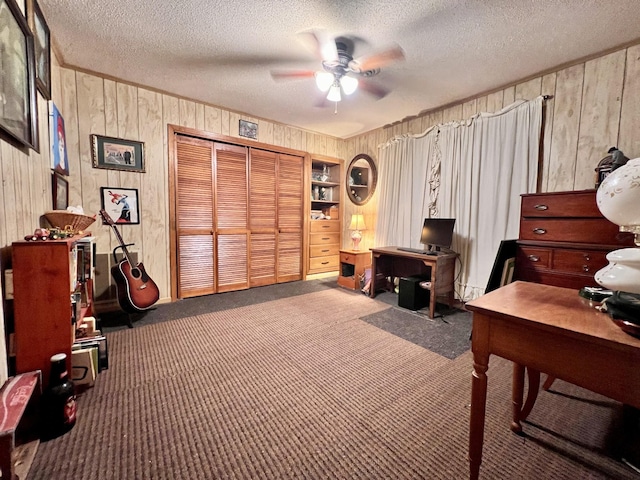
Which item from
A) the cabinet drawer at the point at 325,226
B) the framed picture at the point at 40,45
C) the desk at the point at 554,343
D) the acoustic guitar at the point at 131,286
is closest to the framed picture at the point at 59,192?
the acoustic guitar at the point at 131,286

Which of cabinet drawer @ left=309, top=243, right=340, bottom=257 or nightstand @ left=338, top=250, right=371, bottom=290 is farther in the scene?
cabinet drawer @ left=309, top=243, right=340, bottom=257

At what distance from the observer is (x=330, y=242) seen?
4.93m

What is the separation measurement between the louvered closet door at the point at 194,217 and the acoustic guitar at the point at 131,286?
0.70m

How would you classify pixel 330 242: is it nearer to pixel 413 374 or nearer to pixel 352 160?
pixel 352 160

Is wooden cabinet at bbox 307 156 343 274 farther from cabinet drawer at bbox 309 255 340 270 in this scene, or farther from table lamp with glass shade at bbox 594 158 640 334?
table lamp with glass shade at bbox 594 158 640 334

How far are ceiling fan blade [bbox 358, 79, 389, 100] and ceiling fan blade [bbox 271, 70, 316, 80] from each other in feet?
1.78

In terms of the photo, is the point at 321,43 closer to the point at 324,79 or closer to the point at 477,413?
the point at 324,79

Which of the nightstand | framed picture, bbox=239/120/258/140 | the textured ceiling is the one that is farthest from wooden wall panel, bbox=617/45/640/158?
framed picture, bbox=239/120/258/140

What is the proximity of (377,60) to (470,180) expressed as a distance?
1.72m

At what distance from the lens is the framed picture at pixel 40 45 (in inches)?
66.7

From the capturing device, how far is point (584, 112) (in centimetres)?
236

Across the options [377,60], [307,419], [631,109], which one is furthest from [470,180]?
[307,419]

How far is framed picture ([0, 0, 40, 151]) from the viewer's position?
4.05 feet

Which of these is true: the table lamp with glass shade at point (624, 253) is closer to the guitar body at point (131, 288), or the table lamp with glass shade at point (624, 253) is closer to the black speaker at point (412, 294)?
the black speaker at point (412, 294)
